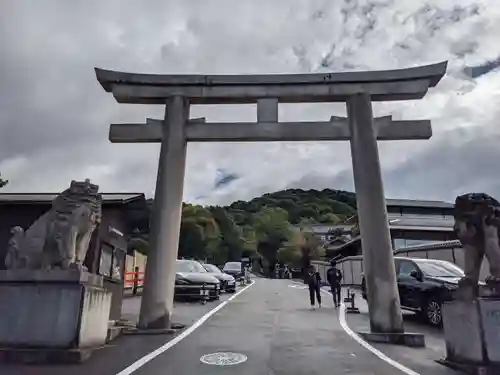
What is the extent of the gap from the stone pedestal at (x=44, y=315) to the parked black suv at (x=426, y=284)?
9.37 m

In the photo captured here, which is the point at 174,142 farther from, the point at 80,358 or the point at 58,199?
the point at 80,358

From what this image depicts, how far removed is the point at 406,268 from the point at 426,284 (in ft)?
5.51

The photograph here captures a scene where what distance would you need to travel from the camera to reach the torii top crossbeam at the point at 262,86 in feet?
37.1

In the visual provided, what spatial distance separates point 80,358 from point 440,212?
61.4m

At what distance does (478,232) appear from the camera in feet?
24.1

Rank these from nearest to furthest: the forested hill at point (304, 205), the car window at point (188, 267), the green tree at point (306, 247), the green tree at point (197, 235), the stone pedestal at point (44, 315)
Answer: the stone pedestal at point (44, 315), the car window at point (188, 267), the green tree at point (197, 235), the green tree at point (306, 247), the forested hill at point (304, 205)

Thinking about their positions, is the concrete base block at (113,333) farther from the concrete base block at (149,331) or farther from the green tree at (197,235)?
the green tree at (197,235)

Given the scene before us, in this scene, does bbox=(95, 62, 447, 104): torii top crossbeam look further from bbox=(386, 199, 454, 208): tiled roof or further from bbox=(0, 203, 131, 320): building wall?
bbox=(386, 199, 454, 208): tiled roof

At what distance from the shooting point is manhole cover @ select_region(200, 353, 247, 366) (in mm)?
7301

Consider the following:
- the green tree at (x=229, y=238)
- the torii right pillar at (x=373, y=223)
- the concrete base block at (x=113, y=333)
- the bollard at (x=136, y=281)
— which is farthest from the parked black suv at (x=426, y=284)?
the green tree at (x=229, y=238)

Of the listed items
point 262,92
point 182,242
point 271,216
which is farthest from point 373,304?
point 271,216

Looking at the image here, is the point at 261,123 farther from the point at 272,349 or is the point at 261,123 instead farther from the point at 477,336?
the point at 477,336

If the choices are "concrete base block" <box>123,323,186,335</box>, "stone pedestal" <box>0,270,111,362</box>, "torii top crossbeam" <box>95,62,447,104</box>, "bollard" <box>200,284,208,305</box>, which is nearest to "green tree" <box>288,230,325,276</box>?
"bollard" <box>200,284,208,305</box>

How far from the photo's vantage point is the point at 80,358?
7.14 m
